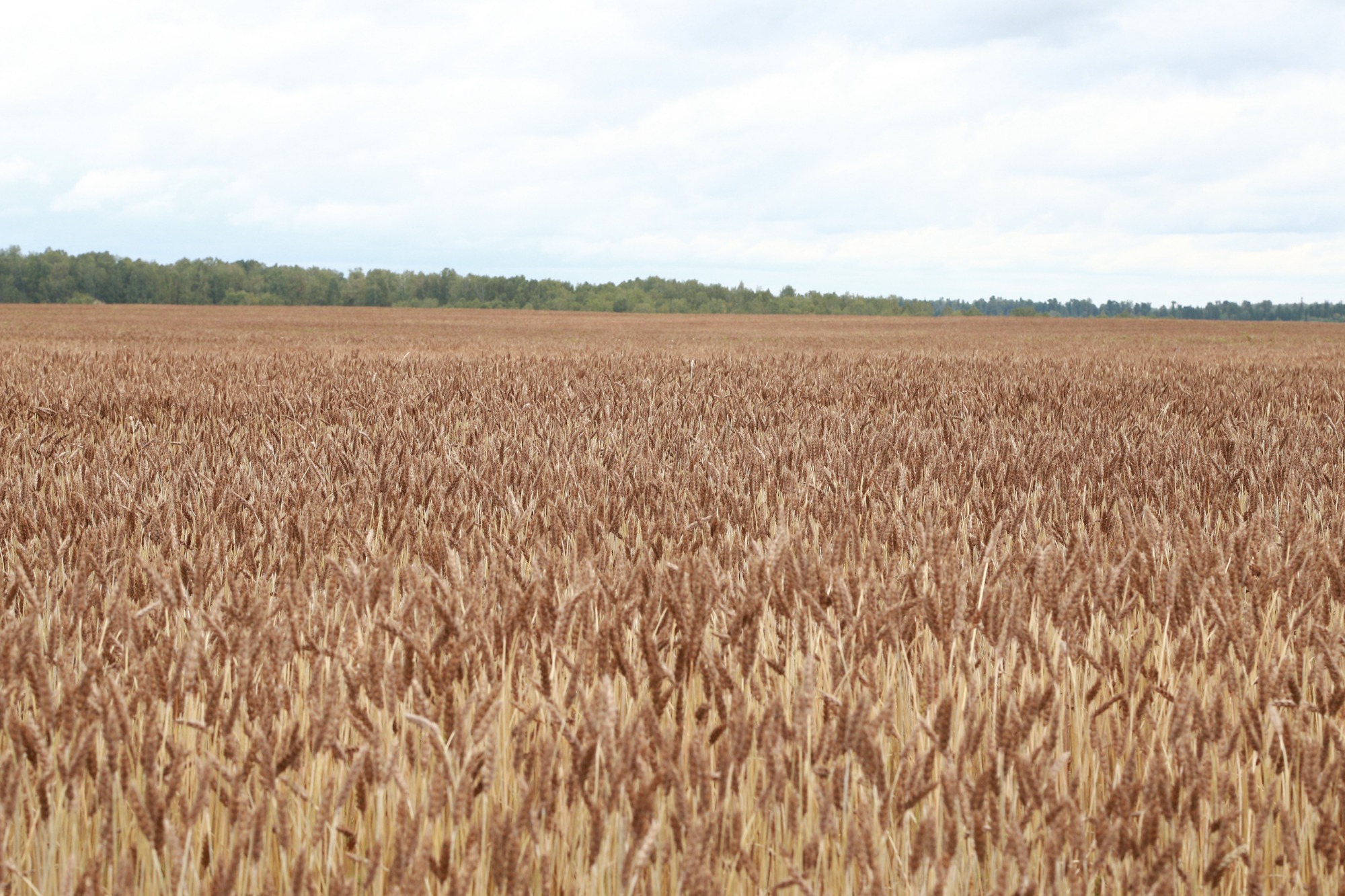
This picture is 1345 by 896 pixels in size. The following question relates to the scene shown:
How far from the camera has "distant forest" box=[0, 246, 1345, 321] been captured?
12538 cm

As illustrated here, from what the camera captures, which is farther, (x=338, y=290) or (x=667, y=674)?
(x=338, y=290)

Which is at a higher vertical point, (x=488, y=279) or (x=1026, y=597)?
(x=488, y=279)

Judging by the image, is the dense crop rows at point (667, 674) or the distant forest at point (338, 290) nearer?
the dense crop rows at point (667, 674)

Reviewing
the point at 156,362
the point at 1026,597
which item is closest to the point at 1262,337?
the point at 156,362

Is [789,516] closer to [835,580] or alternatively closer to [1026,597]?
[1026,597]

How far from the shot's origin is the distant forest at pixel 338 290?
125 m

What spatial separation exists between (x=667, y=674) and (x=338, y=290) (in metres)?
140

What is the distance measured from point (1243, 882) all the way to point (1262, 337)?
41741mm

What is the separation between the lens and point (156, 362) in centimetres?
1234

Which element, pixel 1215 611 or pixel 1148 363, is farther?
pixel 1148 363

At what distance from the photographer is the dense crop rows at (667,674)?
151 centimetres

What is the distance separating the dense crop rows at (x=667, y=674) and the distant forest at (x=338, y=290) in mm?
119446

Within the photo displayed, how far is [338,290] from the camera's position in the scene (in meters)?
132

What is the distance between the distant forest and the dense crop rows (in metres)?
119
